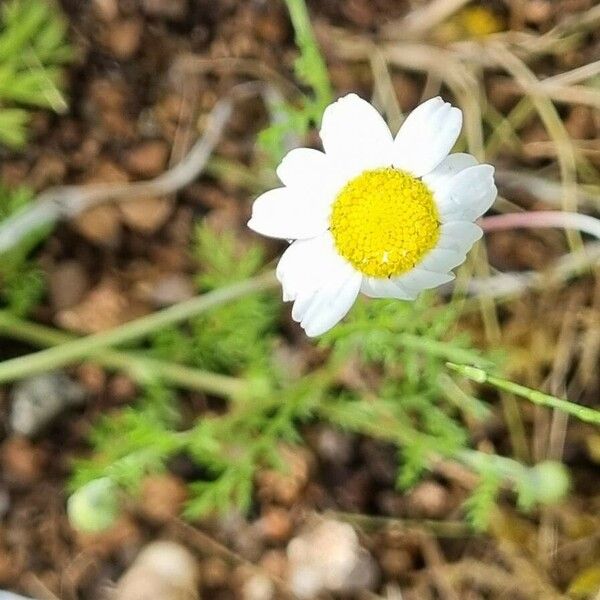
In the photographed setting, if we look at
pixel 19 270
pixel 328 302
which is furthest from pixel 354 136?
pixel 19 270

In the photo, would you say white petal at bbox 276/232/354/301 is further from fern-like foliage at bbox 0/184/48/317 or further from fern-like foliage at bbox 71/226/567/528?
fern-like foliage at bbox 0/184/48/317

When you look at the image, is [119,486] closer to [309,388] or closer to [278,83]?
[309,388]

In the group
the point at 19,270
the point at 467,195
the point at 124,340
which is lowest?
the point at 124,340

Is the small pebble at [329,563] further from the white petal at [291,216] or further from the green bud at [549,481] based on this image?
the white petal at [291,216]

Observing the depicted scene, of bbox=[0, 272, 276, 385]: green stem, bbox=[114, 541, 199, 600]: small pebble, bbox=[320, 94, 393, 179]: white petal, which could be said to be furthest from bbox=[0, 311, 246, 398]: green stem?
bbox=[320, 94, 393, 179]: white petal

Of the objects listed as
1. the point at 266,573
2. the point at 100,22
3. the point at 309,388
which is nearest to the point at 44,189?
the point at 100,22

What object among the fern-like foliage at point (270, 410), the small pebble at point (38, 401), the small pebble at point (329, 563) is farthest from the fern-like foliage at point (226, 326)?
the small pebble at point (329, 563)

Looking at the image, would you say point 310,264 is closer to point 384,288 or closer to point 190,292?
point 384,288
